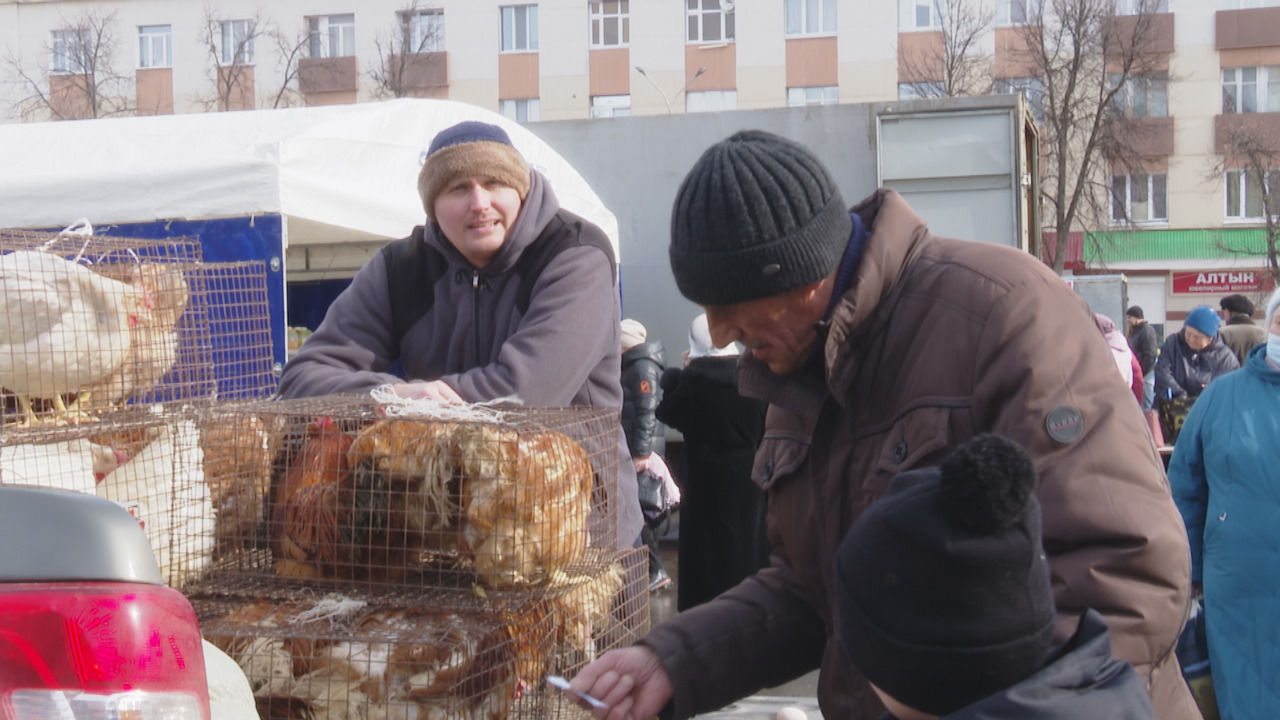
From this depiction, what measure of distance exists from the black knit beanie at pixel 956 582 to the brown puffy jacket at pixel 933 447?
4 centimetres

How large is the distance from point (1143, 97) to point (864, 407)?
3059cm

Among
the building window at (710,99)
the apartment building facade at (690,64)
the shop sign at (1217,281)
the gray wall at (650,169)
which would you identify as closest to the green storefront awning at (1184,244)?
the apartment building facade at (690,64)

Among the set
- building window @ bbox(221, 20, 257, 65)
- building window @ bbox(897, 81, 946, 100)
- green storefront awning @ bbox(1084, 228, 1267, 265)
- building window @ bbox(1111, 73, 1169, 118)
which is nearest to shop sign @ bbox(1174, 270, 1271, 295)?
green storefront awning @ bbox(1084, 228, 1267, 265)

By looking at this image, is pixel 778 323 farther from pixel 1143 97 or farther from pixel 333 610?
pixel 1143 97

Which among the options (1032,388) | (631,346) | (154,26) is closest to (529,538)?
(1032,388)

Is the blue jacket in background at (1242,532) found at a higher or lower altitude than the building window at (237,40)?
lower

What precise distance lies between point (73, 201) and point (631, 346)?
3465 millimetres

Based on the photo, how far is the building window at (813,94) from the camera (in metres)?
29.6

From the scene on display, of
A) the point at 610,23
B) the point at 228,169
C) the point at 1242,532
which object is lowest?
the point at 1242,532

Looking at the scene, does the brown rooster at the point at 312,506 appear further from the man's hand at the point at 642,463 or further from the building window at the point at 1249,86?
the building window at the point at 1249,86

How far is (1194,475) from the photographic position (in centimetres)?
377

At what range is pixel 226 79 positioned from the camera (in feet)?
90.1

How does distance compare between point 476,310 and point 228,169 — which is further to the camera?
point 228,169

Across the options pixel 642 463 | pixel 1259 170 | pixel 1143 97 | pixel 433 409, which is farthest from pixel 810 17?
pixel 433 409
